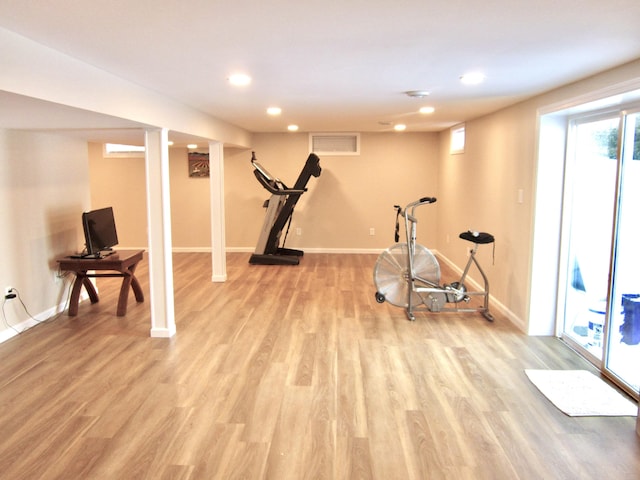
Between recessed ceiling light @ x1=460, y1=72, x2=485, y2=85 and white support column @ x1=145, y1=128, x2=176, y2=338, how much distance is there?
2.46m

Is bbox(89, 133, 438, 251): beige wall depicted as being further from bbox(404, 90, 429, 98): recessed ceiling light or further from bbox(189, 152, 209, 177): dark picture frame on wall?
bbox(404, 90, 429, 98): recessed ceiling light

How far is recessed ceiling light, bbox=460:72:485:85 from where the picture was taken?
10.7ft

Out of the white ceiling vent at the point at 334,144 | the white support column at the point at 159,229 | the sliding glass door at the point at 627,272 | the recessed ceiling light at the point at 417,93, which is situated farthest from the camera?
the white ceiling vent at the point at 334,144

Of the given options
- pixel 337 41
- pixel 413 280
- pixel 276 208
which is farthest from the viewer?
pixel 276 208

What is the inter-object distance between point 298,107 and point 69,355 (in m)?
3.10

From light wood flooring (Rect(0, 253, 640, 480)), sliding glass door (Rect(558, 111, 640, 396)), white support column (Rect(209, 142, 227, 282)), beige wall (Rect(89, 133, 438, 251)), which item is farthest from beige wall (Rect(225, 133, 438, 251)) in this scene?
sliding glass door (Rect(558, 111, 640, 396))

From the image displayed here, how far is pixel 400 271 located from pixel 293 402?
7.31 ft

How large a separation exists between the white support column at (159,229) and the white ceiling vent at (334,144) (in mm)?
4296

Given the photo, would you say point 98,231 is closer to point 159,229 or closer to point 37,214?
point 37,214

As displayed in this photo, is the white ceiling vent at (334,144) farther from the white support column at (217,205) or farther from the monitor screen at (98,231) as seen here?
the monitor screen at (98,231)

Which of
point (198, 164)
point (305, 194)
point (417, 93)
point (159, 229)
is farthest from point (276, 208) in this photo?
point (417, 93)

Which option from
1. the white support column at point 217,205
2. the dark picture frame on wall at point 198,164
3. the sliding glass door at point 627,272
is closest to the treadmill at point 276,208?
the white support column at point 217,205

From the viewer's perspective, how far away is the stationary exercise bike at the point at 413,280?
480cm

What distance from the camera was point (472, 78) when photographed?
134 inches
